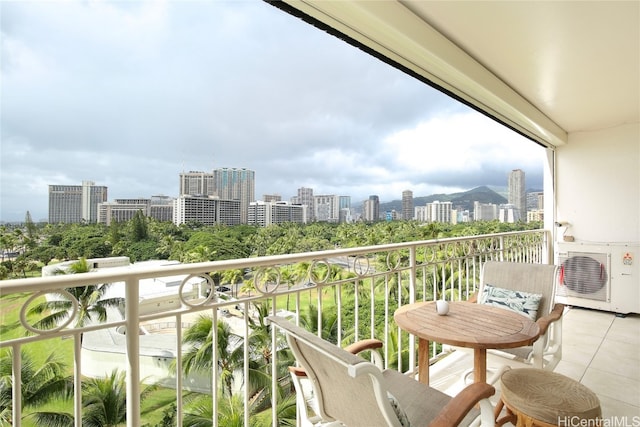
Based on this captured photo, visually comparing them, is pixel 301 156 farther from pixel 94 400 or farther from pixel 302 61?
pixel 94 400

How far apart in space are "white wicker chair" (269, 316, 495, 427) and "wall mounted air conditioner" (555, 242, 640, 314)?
4.27m

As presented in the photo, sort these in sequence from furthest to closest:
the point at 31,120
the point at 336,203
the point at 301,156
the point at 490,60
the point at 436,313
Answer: the point at 301,156 → the point at 336,203 → the point at 31,120 → the point at 490,60 → the point at 436,313

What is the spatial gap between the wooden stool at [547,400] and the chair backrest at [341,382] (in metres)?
0.88

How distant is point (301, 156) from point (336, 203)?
22070mm

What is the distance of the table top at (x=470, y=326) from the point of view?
1760 mm

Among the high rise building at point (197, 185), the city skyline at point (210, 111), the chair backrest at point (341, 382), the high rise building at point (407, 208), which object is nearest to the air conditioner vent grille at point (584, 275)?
the city skyline at point (210, 111)

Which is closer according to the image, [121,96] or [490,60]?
[490,60]


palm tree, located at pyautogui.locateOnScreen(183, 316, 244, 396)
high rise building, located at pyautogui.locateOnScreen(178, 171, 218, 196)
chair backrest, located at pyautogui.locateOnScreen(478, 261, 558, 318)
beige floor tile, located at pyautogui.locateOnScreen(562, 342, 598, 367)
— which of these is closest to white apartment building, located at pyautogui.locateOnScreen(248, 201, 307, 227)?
high rise building, located at pyautogui.locateOnScreen(178, 171, 218, 196)

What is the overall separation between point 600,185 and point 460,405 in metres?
5.32

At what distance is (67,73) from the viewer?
21250 millimetres

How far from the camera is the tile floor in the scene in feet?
7.96

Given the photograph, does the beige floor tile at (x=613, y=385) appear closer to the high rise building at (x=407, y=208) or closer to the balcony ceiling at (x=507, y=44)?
the balcony ceiling at (x=507, y=44)

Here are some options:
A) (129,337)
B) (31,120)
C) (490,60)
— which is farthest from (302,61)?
(129,337)

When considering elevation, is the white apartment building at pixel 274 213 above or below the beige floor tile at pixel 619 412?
above
